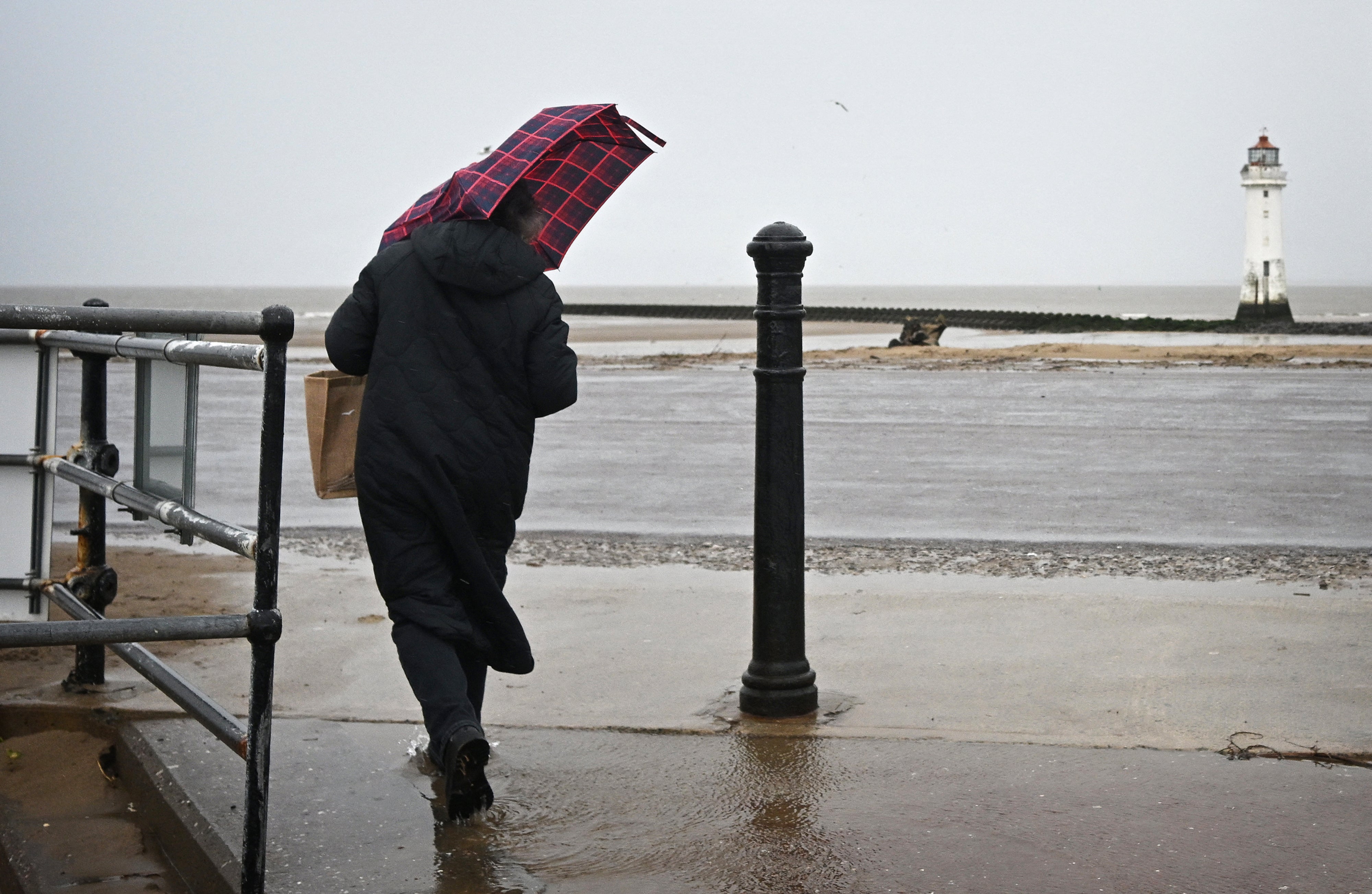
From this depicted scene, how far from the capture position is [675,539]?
8258 millimetres

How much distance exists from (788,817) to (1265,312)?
70.7 m

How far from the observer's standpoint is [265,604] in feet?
9.21

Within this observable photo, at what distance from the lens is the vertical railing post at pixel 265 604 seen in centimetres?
272

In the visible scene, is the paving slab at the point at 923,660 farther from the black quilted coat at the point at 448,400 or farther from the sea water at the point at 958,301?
the sea water at the point at 958,301

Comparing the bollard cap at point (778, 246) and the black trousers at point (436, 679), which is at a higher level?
the bollard cap at point (778, 246)

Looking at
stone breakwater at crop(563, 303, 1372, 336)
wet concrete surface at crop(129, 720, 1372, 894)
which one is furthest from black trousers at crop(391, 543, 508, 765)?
stone breakwater at crop(563, 303, 1372, 336)

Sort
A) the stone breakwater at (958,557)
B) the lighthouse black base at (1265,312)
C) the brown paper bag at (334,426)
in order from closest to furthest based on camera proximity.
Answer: the brown paper bag at (334,426) → the stone breakwater at (958,557) → the lighthouse black base at (1265,312)

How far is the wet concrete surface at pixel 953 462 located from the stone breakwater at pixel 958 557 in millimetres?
288

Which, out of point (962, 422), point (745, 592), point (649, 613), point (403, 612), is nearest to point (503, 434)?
point (403, 612)

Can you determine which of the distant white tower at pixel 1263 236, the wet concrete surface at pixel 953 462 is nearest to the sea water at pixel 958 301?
the distant white tower at pixel 1263 236

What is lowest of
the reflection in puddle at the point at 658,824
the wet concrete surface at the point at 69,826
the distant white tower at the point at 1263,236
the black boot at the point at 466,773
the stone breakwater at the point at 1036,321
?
the wet concrete surface at the point at 69,826

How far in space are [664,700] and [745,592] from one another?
77.9 inches

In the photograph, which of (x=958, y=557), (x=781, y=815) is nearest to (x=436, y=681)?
(x=781, y=815)

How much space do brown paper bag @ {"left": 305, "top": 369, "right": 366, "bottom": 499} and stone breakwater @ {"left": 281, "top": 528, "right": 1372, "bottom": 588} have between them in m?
3.61
